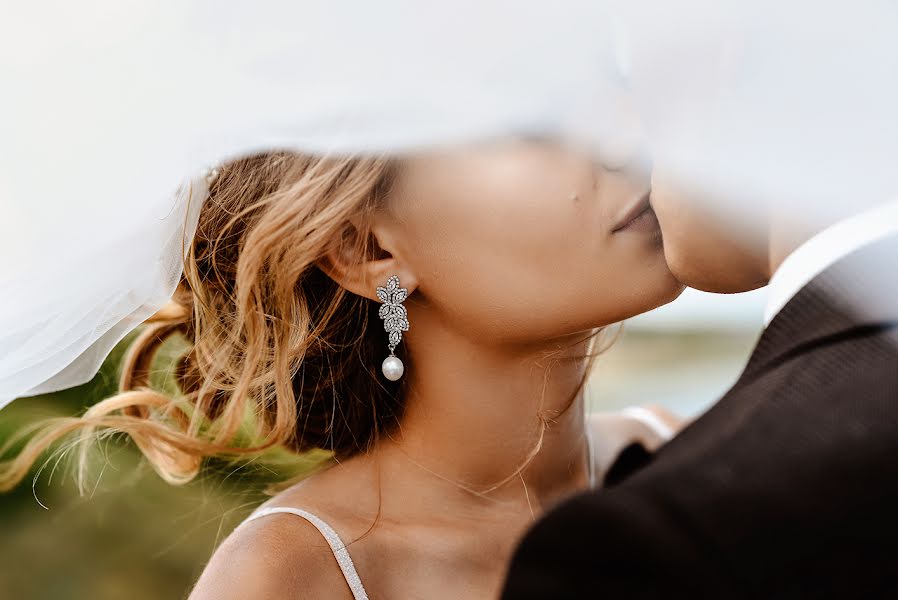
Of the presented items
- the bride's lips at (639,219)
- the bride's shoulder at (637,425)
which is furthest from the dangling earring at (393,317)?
the bride's shoulder at (637,425)

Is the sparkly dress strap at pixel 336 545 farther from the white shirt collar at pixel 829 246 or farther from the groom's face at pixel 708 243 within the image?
the white shirt collar at pixel 829 246

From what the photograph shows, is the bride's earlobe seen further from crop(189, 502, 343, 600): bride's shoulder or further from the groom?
the groom

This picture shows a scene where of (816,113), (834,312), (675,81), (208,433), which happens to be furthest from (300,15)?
(208,433)

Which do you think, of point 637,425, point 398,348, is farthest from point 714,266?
point 637,425

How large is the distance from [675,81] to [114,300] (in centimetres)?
96

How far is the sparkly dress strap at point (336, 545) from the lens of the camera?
1.65 meters

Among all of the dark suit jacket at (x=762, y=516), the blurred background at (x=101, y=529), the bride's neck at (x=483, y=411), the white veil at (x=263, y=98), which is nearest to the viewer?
the dark suit jacket at (x=762, y=516)

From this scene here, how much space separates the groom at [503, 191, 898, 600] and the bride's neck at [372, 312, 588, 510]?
77 centimetres

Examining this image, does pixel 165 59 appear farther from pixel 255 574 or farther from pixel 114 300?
pixel 255 574

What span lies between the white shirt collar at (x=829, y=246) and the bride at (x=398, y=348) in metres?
0.45

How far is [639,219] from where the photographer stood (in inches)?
59.0

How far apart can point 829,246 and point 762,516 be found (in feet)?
1.00

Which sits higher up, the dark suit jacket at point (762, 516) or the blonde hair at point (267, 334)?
the dark suit jacket at point (762, 516)

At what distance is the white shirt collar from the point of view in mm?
987
